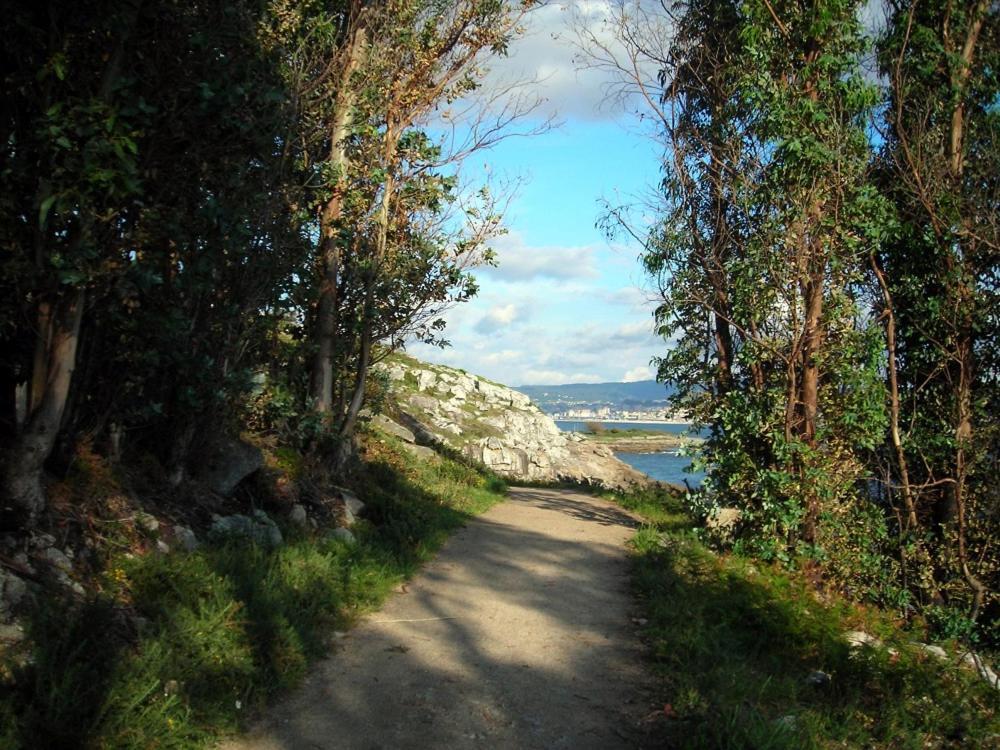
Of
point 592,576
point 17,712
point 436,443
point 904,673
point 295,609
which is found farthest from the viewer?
point 436,443

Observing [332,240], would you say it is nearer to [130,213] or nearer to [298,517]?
[298,517]

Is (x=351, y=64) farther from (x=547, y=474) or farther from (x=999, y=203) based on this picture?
(x=547, y=474)

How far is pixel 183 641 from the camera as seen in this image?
519 centimetres

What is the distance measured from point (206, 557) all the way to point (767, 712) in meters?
4.42

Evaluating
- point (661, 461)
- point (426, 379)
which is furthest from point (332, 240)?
point (661, 461)

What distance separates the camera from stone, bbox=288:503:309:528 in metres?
9.13

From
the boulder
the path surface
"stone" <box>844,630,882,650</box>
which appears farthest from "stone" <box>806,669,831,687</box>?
the boulder

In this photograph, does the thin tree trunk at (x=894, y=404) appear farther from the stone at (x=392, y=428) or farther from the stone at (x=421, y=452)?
the stone at (x=392, y=428)

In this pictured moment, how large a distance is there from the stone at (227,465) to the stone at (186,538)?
4.58 ft

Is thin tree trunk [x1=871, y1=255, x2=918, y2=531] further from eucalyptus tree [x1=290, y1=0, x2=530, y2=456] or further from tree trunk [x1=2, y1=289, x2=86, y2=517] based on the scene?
tree trunk [x1=2, y1=289, x2=86, y2=517]

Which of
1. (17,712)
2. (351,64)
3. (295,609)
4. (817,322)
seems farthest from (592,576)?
(351,64)

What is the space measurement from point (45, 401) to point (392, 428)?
14.2 m

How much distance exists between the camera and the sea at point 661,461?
40.4 feet

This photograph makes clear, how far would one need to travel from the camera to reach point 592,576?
9.40m
